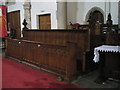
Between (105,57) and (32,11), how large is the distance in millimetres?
6128

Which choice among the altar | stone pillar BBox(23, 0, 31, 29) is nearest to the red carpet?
the altar

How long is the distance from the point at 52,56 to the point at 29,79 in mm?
752

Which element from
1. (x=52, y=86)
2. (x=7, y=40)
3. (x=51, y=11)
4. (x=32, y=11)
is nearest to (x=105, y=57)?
(x=52, y=86)

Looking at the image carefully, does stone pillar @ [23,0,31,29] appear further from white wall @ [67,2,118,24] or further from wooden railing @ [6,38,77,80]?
wooden railing @ [6,38,77,80]

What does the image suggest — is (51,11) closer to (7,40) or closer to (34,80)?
(7,40)

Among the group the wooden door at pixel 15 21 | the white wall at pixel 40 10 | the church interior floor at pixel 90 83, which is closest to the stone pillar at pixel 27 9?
the white wall at pixel 40 10

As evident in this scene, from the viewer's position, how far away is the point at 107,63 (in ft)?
10.4

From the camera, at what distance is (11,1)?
32.7 feet

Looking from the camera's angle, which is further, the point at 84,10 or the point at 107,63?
the point at 84,10

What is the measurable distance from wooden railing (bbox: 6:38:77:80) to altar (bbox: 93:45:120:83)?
516mm

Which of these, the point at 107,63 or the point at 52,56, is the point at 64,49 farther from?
the point at 107,63

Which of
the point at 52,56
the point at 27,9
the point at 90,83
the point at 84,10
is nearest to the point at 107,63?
the point at 90,83

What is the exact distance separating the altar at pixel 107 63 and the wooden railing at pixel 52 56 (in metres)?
0.52

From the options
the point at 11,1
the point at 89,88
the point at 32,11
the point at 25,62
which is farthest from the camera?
the point at 11,1
